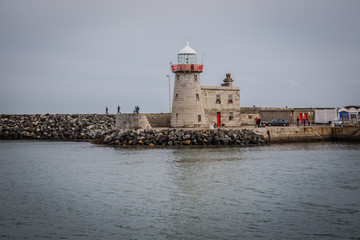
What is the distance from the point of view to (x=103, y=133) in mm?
46812

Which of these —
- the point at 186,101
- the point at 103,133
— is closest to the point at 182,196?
the point at 186,101

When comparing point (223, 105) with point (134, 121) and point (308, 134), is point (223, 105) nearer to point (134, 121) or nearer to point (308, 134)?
point (308, 134)

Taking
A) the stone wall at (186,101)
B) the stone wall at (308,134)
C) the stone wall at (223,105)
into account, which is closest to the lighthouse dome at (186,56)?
the stone wall at (186,101)

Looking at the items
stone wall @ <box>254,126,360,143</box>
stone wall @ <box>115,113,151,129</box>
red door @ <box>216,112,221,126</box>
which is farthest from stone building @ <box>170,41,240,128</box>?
stone wall @ <box>254,126,360,143</box>

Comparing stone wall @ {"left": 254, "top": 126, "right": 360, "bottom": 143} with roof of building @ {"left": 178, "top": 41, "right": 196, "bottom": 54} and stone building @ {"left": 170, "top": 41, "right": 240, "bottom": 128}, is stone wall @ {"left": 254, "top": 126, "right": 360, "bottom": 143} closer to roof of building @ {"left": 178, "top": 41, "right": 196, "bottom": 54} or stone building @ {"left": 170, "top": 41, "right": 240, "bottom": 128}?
stone building @ {"left": 170, "top": 41, "right": 240, "bottom": 128}

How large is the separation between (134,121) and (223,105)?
10031 mm

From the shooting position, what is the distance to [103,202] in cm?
2012

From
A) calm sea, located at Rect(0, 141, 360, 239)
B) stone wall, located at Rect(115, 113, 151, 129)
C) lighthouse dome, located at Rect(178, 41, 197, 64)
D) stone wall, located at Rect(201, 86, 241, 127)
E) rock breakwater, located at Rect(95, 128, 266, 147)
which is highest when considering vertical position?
lighthouse dome, located at Rect(178, 41, 197, 64)

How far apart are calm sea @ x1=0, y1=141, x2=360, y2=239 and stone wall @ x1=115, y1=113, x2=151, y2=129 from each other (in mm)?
7628

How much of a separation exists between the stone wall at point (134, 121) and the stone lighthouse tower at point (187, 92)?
2.96 m

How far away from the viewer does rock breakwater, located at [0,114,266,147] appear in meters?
40.6

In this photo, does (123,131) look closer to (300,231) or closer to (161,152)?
(161,152)

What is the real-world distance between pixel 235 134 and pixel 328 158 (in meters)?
10.7

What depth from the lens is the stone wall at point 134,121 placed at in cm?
4304
